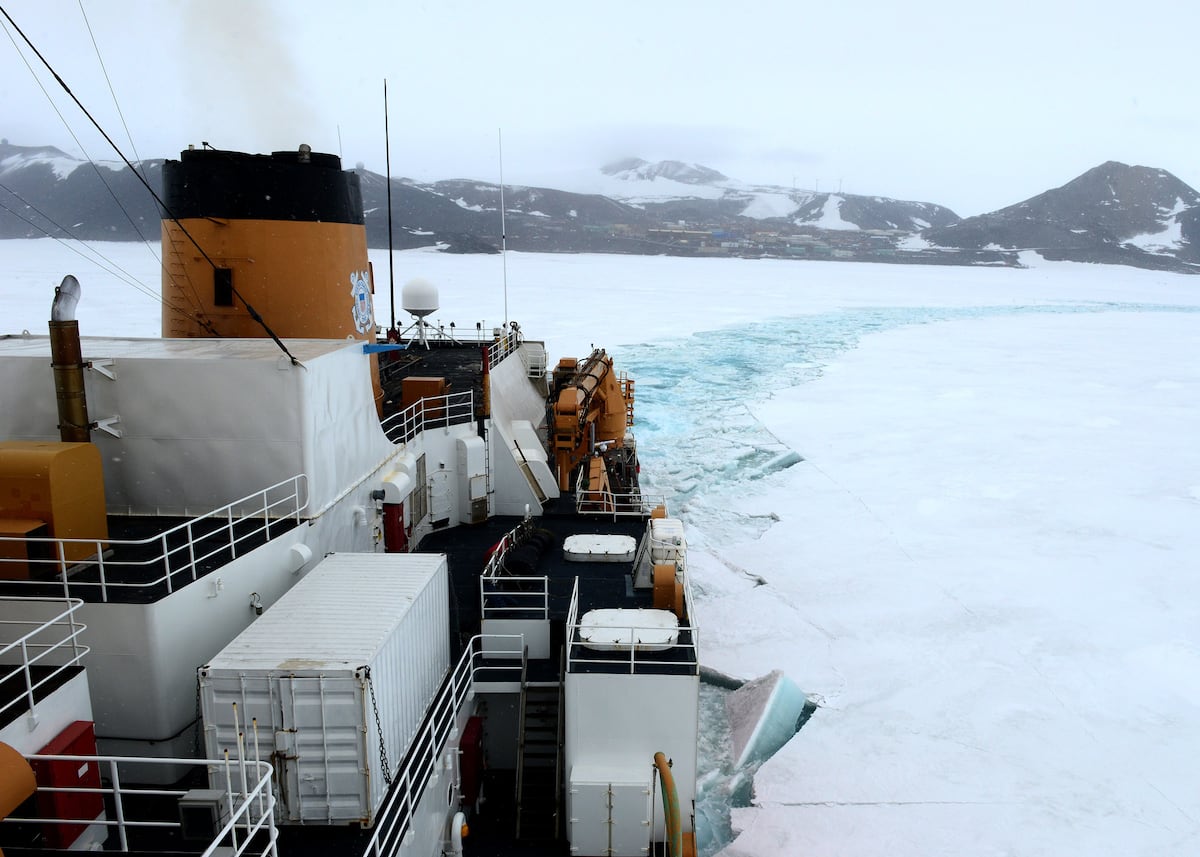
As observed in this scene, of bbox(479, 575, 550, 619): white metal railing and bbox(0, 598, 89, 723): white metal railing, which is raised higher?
bbox(0, 598, 89, 723): white metal railing

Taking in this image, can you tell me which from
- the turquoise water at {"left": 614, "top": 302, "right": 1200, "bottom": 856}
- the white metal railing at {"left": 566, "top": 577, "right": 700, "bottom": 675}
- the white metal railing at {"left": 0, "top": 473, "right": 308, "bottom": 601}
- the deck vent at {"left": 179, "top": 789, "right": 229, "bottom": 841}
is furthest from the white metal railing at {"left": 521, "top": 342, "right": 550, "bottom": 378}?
the deck vent at {"left": 179, "top": 789, "right": 229, "bottom": 841}

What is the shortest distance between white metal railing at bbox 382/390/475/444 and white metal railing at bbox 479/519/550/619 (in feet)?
7.15

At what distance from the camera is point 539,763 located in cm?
808

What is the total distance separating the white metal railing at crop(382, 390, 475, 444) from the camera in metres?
11.2

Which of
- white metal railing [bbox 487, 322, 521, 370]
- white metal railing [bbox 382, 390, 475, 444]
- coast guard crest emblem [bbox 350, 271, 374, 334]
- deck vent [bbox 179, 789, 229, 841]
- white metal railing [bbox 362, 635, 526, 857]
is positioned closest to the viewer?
deck vent [bbox 179, 789, 229, 841]

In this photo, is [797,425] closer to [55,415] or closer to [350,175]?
[350,175]

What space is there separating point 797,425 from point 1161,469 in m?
9.53

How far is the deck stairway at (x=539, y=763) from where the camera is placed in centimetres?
758

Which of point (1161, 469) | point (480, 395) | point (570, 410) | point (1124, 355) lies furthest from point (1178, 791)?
point (1124, 355)

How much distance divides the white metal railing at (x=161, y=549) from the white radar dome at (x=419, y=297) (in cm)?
1149

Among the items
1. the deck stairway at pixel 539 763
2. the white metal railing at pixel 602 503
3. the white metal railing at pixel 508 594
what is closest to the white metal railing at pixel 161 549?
the white metal railing at pixel 508 594

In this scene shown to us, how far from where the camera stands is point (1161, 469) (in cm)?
2050

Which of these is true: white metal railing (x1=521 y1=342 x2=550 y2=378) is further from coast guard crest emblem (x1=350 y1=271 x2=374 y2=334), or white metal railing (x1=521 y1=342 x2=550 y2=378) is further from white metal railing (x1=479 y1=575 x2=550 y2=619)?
white metal railing (x1=479 y1=575 x2=550 y2=619)

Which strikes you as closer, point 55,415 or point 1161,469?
point 55,415
